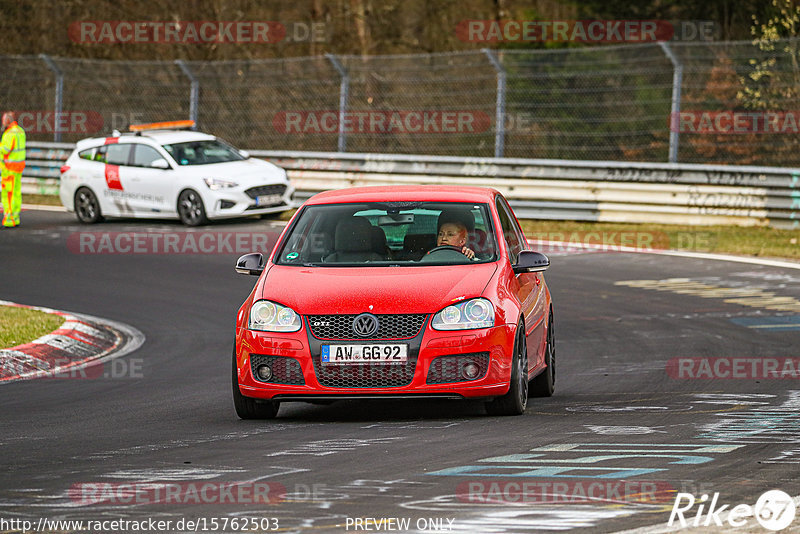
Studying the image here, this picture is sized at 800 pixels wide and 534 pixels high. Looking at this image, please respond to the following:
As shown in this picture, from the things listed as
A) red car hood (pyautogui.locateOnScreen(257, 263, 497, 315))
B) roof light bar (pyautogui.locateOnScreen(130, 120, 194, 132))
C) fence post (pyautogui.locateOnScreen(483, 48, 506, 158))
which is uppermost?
fence post (pyautogui.locateOnScreen(483, 48, 506, 158))

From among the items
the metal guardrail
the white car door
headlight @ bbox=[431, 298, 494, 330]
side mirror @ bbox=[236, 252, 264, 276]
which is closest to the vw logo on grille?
headlight @ bbox=[431, 298, 494, 330]

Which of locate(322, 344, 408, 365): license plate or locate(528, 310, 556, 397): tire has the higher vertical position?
locate(322, 344, 408, 365): license plate

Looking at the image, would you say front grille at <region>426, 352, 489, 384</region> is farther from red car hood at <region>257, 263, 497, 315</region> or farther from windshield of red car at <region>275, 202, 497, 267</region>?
windshield of red car at <region>275, 202, 497, 267</region>

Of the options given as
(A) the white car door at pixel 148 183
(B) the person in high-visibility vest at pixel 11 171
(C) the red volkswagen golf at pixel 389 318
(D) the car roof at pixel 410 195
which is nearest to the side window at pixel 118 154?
(A) the white car door at pixel 148 183

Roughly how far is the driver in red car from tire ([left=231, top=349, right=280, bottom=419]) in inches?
61.3

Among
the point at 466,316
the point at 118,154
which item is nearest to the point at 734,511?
the point at 466,316

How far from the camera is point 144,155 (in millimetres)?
24469

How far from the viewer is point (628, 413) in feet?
29.7

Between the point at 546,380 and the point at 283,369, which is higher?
the point at 283,369

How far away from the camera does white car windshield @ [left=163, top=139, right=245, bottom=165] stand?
2430 centimetres

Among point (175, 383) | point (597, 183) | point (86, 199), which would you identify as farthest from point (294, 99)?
point (175, 383)

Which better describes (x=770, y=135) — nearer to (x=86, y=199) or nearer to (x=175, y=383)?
(x=86, y=199)

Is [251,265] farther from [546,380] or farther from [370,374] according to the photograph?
[546,380]

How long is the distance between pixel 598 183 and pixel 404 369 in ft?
48.4
